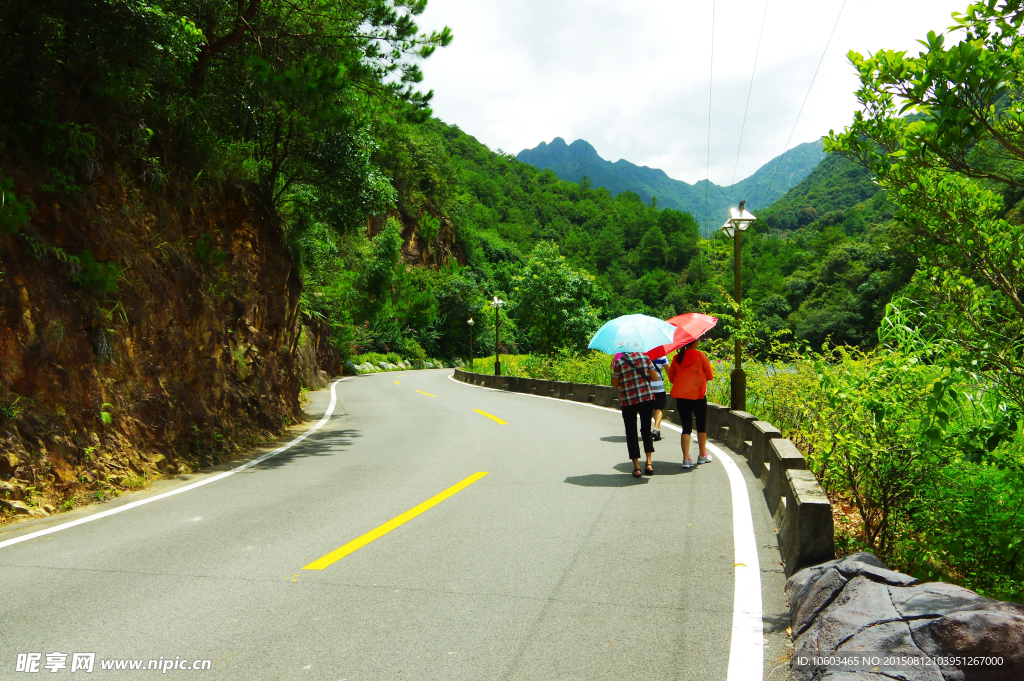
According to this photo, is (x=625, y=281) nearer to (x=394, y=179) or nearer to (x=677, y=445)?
(x=394, y=179)

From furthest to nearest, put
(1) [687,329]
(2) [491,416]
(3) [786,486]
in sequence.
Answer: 1. (2) [491,416]
2. (1) [687,329]
3. (3) [786,486]

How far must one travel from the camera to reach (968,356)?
3.76 metres

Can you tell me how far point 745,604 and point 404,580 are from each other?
232 centimetres

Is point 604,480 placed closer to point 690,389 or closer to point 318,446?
point 690,389

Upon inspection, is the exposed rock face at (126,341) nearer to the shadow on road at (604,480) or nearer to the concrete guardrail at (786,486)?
the shadow on road at (604,480)

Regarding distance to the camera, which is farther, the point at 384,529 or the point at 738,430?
the point at 738,430

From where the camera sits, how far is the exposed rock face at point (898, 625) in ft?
9.01

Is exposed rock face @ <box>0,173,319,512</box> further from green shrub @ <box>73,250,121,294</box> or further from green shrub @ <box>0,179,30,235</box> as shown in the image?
green shrub @ <box>0,179,30,235</box>

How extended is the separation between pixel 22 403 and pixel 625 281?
121 metres

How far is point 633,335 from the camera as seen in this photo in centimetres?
849

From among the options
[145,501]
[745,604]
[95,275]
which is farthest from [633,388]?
[95,275]

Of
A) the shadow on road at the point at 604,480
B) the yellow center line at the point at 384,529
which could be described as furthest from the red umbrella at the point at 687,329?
the yellow center line at the point at 384,529

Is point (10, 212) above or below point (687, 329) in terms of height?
above

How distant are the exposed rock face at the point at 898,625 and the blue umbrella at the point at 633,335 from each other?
Answer: 4567 mm
